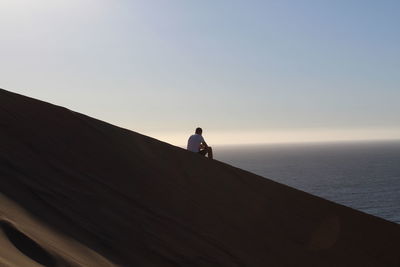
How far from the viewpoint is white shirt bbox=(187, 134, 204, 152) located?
10.1 metres

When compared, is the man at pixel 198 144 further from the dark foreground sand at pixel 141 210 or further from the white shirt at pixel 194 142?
the dark foreground sand at pixel 141 210

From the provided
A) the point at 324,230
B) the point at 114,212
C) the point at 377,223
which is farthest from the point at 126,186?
the point at 377,223

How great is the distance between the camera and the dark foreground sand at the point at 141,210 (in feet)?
15.2

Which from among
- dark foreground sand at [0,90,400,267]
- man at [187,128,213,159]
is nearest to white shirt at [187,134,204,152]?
man at [187,128,213,159]

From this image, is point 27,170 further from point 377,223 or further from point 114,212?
point 377,223

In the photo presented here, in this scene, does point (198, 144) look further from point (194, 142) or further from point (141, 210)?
point (141, 210)

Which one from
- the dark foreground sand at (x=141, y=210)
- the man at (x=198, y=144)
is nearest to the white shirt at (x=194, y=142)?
the man at (x=198, y=144)

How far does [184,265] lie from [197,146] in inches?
199

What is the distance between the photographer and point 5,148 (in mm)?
6430

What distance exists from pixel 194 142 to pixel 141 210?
3939mm

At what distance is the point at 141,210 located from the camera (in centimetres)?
632

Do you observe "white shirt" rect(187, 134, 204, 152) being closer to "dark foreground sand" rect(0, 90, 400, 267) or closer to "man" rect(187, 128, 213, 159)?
"man" rect(187, 128, 213, 159)

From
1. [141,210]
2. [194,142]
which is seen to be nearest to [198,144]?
[194,142]

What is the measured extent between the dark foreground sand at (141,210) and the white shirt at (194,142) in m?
0.85
